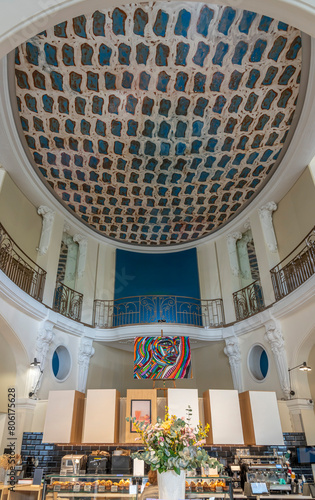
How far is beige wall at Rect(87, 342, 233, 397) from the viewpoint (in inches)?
420

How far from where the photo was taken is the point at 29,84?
321 inches

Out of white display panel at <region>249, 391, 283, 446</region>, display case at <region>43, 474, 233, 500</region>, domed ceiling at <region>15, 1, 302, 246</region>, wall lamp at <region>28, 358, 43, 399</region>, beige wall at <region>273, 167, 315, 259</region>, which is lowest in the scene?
display case at <region>43, 474, 233, 500</region>

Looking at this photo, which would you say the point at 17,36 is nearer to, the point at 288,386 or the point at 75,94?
the point at 75,94

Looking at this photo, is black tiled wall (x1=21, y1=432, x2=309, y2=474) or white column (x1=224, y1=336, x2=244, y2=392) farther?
white column (x1=224, y1=336, x2=244, y2=392)

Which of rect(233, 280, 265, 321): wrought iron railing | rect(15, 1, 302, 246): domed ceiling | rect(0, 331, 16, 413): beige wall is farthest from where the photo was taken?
rect(233, 280, 265, 321): wrought iron railing

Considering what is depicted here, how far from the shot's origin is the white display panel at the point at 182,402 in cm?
675

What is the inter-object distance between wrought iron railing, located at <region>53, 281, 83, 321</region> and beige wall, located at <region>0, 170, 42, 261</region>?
1.41 metres

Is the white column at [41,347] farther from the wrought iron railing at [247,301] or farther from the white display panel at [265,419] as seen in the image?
the wrought iron railing at [247,301]

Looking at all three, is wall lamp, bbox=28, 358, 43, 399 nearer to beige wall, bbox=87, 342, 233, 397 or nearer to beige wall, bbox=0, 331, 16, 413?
beige wall, bbox=0, 331, 16, 413

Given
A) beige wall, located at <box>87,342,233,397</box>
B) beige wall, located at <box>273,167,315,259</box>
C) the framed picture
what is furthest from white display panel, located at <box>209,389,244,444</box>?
beige wall, located at <box>273,167,315,259</box>

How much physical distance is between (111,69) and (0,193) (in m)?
3.96

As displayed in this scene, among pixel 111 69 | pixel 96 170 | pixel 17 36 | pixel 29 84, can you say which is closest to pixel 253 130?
pixel 111 69

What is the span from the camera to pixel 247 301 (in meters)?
10.7

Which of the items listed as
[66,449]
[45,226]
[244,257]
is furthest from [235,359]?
[45,226]
